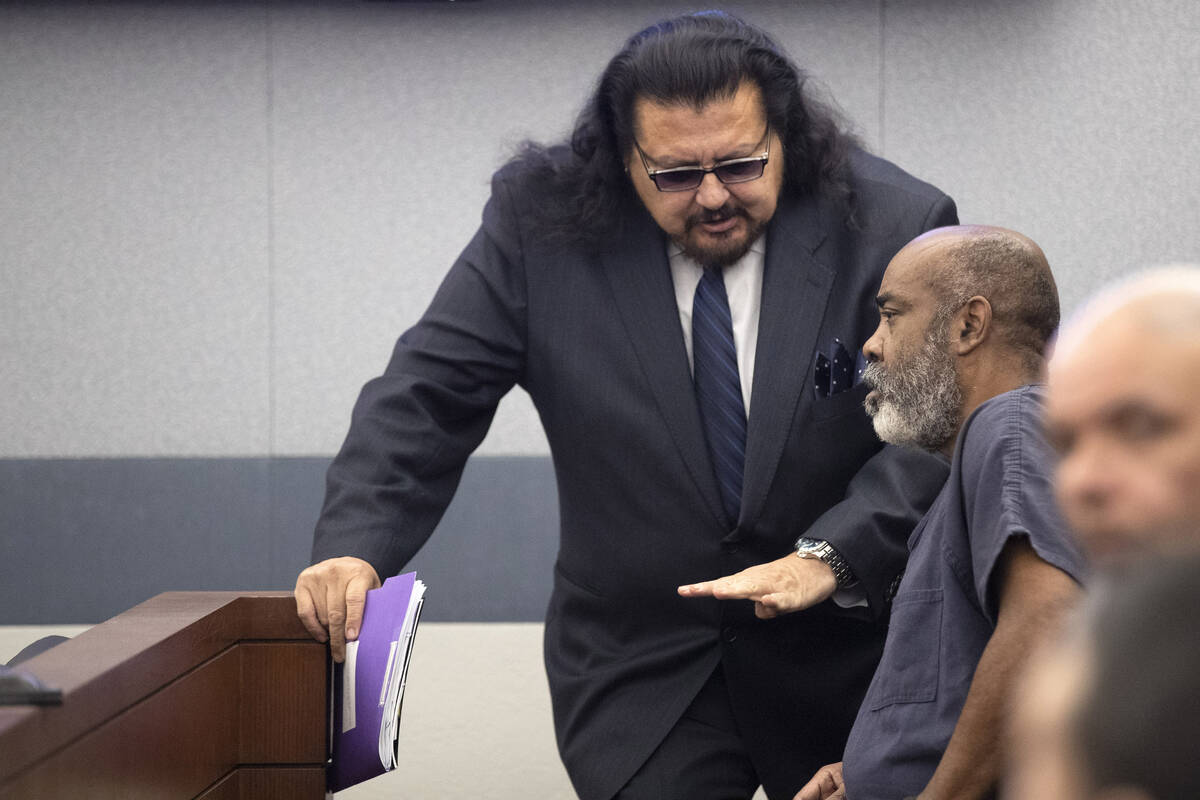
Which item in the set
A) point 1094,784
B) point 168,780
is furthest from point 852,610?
point 1094,784

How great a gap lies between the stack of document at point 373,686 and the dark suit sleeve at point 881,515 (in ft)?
1.98

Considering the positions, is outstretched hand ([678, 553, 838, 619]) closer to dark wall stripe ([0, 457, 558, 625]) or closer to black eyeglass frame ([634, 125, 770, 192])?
black eyeglass frame ([634, 125, 770, 192])

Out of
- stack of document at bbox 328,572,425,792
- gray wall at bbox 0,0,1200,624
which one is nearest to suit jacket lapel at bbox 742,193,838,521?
stack of document at bbox 328,572,425,792

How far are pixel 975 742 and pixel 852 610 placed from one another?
64 cm

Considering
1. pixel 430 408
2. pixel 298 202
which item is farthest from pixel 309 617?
pixel 298 202

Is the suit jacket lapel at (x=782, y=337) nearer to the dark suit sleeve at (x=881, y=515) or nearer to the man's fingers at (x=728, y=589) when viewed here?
the dark suit sleeve at (x=881, y=515)

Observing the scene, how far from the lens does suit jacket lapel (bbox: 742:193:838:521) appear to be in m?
1.85

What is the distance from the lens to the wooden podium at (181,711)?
Result: 2.96 feet

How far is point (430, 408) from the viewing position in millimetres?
1905

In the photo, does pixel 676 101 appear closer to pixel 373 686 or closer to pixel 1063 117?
pixel 373 686

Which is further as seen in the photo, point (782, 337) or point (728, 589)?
point (782, 337)

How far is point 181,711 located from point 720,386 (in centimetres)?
101

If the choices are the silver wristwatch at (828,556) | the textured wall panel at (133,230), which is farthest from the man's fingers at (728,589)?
the textured wall panel at (133,230)

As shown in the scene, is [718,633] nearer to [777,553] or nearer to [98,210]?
[777,553]
